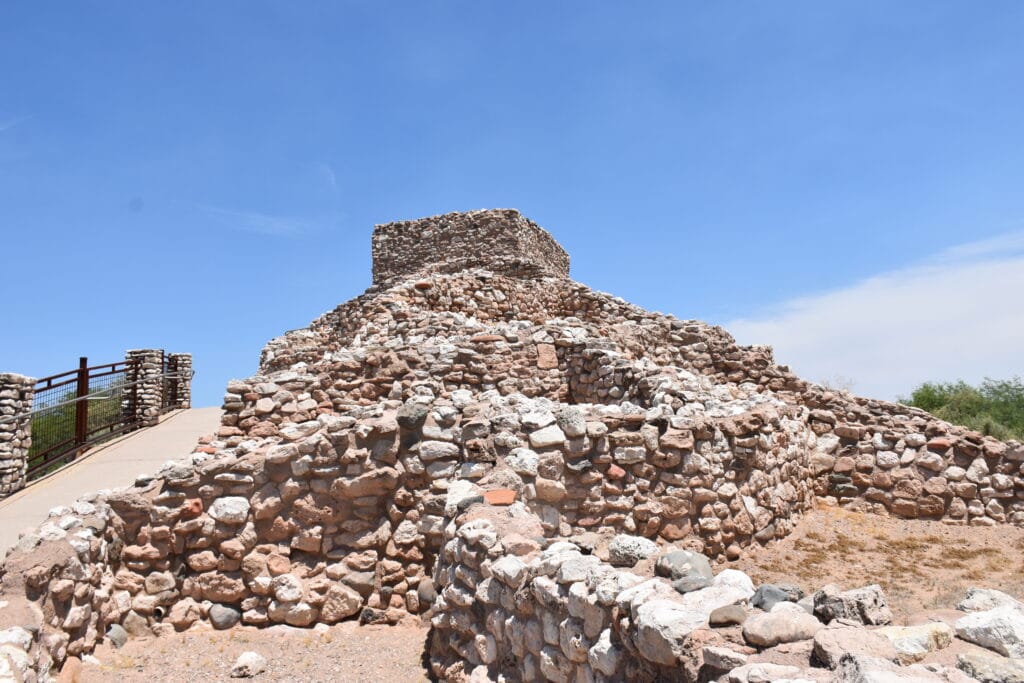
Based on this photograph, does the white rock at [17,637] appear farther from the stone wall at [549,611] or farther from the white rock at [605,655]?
the white rock at [605,655]

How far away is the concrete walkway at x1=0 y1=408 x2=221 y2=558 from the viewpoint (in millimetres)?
9977

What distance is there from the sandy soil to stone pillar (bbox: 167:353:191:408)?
1596 centimetres

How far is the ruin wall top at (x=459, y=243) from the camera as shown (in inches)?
794

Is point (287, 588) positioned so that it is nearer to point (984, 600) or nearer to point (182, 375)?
point (984, 600)

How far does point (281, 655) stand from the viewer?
6.01m

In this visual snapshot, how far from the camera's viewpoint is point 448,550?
5.71 m

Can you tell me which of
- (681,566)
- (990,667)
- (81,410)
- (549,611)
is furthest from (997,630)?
(81,410)

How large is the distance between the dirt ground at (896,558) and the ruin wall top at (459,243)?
11264 mm

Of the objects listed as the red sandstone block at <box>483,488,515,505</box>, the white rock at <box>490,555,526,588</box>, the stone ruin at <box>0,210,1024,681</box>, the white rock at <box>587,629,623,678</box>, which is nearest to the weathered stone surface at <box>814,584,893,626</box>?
the stone ruin at <box>0,210,1024,681</box>

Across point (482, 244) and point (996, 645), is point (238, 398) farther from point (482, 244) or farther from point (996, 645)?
point (482, 244)

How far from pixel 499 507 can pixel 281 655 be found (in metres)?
2.30

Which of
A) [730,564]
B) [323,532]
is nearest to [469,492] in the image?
[323,532]

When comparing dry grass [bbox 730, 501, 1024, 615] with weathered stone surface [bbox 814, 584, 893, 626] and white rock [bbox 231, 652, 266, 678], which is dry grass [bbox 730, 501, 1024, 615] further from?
white rock [bbox 231, 652, 266, 678]

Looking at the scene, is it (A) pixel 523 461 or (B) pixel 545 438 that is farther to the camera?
(B) pixel 545 438
